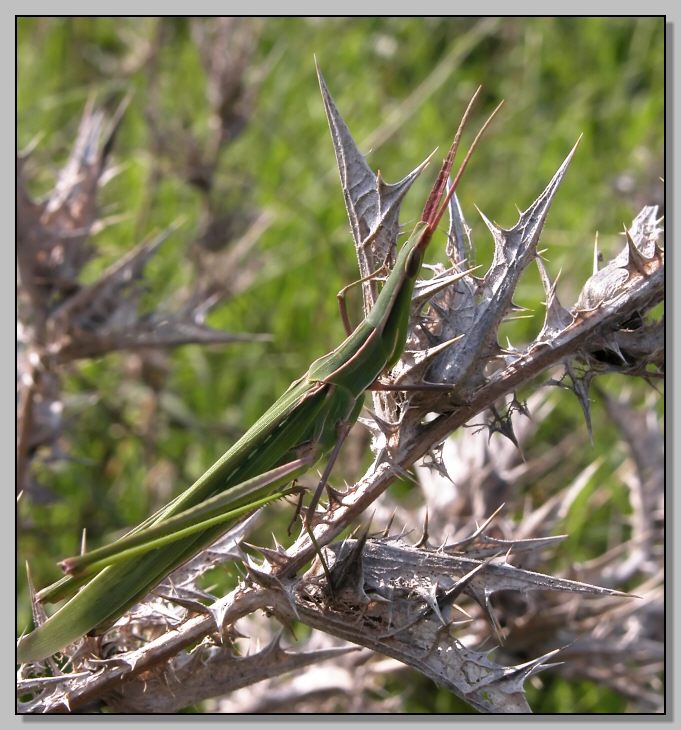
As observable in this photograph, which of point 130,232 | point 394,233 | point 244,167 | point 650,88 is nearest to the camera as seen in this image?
point 394,233

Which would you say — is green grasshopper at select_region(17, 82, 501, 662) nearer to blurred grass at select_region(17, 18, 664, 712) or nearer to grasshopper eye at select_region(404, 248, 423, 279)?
grasshopper eye at select_region(404, 248, 423, 279)

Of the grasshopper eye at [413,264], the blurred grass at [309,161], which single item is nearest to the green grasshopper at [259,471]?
the grasshopper eye at [413,264]

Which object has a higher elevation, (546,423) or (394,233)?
(394,233)

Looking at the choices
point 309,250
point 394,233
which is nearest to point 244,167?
point 309,250

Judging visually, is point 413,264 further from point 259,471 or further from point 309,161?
point 309,161

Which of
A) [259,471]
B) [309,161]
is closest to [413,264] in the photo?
[259,471]

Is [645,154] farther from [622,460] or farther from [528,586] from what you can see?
[528,586]
